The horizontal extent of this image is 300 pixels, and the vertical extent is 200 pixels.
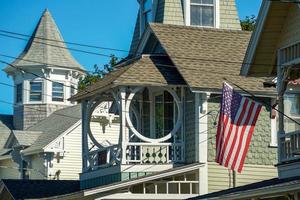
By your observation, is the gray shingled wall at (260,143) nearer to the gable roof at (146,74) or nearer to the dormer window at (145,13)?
the gable roof at (146,74)

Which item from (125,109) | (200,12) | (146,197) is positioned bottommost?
(146,197)

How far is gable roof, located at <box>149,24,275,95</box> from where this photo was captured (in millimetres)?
33719

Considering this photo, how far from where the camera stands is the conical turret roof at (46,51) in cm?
6347

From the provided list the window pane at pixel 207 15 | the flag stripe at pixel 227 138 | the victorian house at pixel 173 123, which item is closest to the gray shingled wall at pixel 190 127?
the victorian house at pixel 173 123

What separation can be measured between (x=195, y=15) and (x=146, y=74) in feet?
18.1

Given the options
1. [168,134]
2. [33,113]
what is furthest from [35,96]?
[168,134]

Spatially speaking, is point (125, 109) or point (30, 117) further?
point (30, 117)

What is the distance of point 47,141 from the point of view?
52.8 m

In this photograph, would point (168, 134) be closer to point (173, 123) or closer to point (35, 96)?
point (173, 123)

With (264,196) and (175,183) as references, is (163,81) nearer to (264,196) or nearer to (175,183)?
(175,183)

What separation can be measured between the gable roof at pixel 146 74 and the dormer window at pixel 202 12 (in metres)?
3.88

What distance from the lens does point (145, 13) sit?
4034 centimetres

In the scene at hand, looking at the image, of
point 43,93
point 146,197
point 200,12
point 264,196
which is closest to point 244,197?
point 264,196

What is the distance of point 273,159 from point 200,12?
710 centimetres
